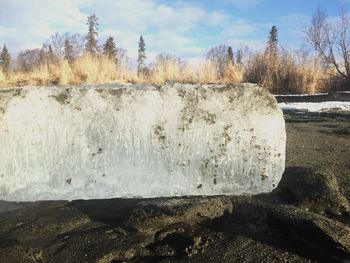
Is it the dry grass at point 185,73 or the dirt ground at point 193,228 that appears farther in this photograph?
the dry grass at point 185,73

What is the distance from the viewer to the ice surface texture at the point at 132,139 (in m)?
2.91

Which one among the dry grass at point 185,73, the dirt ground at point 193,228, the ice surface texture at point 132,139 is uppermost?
the dry grass at point 185,73

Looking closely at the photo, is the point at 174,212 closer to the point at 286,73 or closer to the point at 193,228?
the point at 193,228

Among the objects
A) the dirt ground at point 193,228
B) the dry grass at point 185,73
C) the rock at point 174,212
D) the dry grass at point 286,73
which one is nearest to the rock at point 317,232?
the dirt ground at point 193,228

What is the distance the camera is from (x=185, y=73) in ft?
54.7

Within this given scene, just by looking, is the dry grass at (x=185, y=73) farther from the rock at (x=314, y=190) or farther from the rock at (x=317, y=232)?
the rock at (x=317, y=232)

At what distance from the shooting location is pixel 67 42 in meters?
42.8

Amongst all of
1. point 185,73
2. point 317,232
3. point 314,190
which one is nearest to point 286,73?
point 185,73

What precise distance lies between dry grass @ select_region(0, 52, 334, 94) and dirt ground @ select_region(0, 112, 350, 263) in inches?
445

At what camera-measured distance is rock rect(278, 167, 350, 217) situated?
3.01 m

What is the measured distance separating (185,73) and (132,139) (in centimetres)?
1387

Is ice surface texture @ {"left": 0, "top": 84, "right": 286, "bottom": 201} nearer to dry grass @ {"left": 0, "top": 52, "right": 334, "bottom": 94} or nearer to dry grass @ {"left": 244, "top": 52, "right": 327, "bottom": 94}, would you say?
dry grass @ {"left": 0, "top": 52, "right": 334, "bottom": 94}

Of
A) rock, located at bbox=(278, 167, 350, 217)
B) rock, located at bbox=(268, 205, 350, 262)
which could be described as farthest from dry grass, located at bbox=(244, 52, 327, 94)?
rock, located at bbox=(268, 205, 350, 262)

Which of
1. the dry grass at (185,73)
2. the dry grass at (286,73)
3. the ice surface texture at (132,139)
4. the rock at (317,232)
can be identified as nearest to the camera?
the rock at (317,232)
